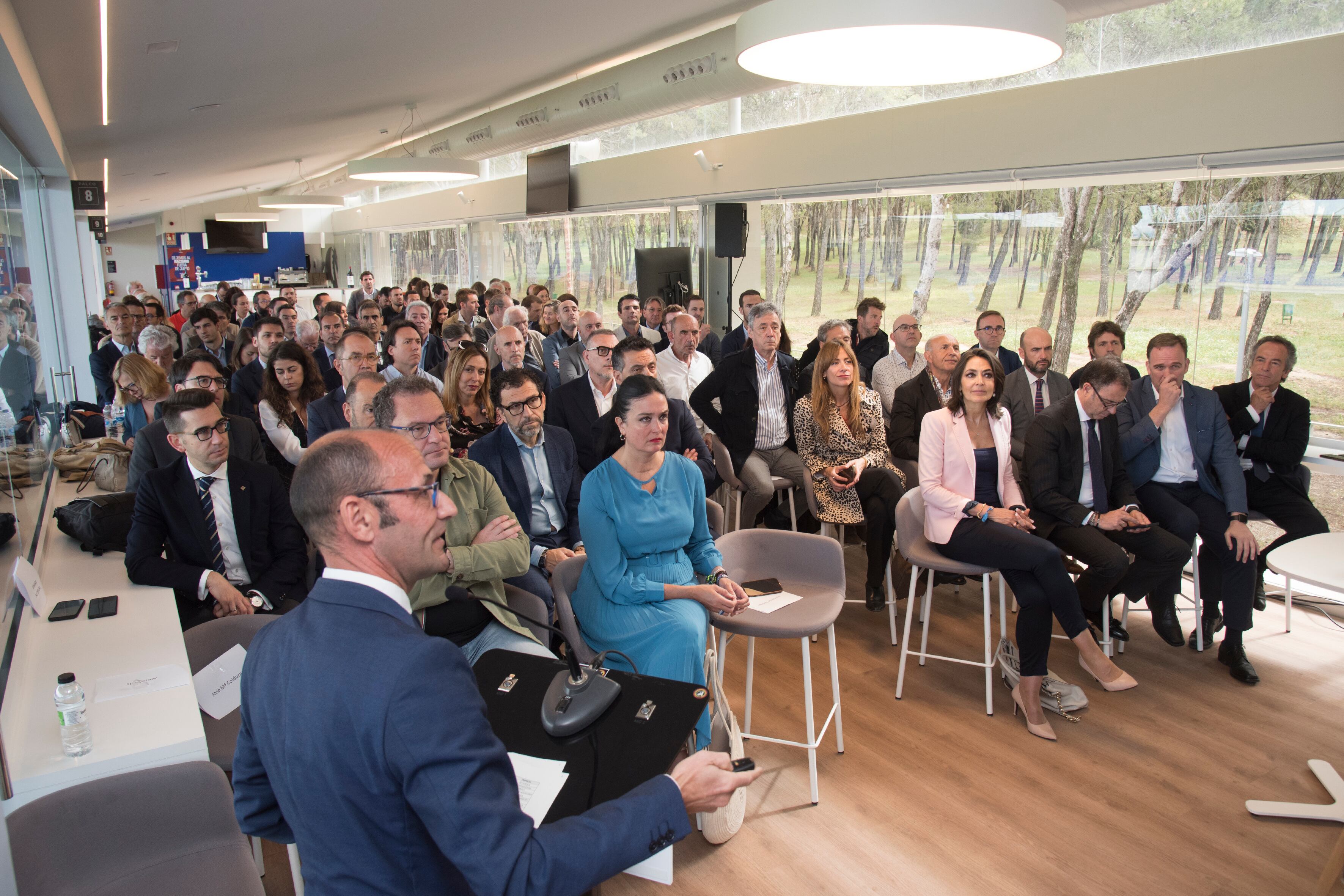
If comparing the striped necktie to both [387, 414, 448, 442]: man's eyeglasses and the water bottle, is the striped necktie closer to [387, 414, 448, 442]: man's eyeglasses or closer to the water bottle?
[387, 414, 448, 442]: man's eyeglasses

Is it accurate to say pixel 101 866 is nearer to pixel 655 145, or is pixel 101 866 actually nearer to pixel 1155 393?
pixel 1155 393

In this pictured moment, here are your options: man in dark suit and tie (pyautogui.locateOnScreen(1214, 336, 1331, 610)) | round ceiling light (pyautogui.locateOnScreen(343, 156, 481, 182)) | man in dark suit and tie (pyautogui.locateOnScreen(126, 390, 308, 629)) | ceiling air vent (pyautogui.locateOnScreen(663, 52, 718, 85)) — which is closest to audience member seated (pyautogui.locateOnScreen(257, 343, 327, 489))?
man in dark suit and tie (pyautogui.locateOnScreen(126, 390, 308, 629))

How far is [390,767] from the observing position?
118 centimetres

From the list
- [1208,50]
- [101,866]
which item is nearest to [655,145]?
[1208,50]

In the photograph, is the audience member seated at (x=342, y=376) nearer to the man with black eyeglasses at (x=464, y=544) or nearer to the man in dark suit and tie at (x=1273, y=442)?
the man with black eyeglasses at (x=464, y=544)

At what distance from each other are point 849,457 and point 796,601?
1.78 m

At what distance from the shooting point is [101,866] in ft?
5.94

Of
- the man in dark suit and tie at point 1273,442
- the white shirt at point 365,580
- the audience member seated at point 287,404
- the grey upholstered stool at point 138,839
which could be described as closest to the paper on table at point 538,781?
the white shirt at point 365,580

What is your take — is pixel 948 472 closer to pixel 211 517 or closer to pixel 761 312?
pixel 761 312

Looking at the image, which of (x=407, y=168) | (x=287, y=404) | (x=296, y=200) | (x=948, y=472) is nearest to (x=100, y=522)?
(x=287, y=404)

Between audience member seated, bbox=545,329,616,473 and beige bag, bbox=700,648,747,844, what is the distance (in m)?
1.94

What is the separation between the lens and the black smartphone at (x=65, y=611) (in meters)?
2.53

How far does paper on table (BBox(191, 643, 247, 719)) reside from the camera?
96.1 inches

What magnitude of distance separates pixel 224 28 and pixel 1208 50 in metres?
5.69
